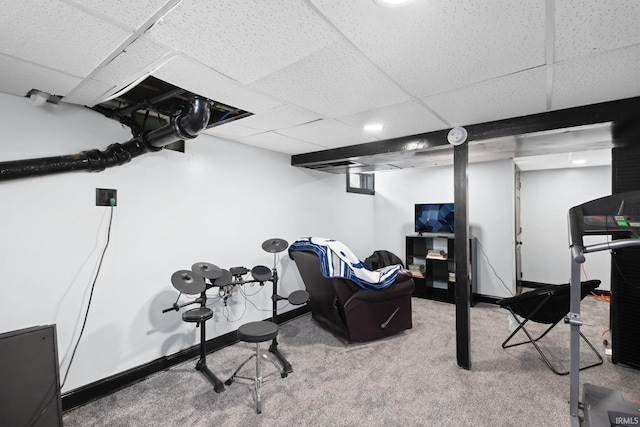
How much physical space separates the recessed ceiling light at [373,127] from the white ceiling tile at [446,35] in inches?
36.5

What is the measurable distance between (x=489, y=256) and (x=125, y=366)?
→ 4.92m

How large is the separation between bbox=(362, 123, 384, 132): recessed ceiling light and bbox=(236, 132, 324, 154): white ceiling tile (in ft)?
2.68

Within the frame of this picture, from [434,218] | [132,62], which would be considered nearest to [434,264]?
[434,218]

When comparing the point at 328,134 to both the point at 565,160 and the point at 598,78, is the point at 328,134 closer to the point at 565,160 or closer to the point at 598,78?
the point at 598,78

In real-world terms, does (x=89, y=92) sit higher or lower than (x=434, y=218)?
higher

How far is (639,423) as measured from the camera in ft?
5.06

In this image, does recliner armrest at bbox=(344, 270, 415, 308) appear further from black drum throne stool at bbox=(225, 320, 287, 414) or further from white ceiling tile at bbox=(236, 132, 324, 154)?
white ceiling tile at bbox=(236, 132, 324, 154)

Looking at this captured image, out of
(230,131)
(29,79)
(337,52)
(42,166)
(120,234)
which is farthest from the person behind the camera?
(230,131)

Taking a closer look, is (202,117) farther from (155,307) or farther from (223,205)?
(155,307)

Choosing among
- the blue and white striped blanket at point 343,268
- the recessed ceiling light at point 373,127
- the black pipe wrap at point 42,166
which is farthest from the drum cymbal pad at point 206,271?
the recessed ceiling light at point 373,127

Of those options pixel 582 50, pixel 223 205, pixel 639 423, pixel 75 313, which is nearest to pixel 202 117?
pixel 223 205

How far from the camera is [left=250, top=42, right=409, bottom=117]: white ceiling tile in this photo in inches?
61.4

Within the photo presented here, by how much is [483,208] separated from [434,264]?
122 cm

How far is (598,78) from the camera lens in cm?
177
